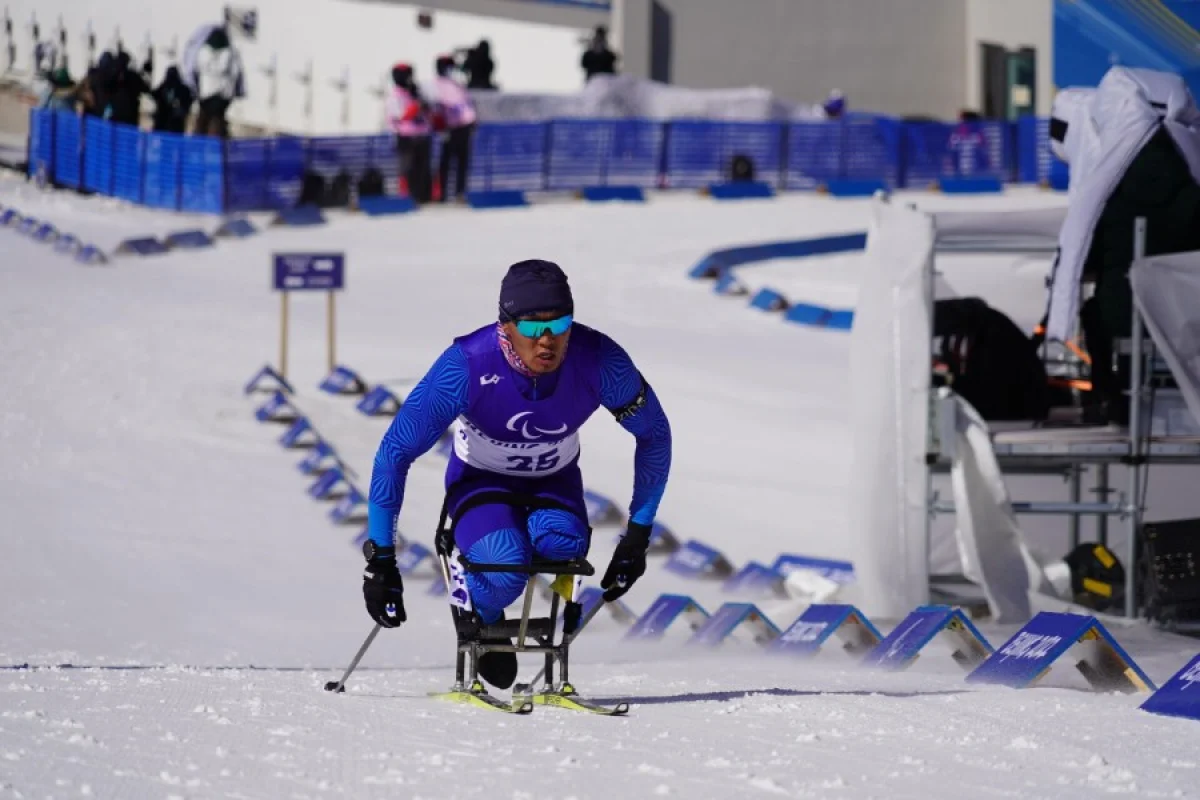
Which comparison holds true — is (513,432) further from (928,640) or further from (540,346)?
(928,640)

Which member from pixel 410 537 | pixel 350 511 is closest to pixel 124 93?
pixel 350 511

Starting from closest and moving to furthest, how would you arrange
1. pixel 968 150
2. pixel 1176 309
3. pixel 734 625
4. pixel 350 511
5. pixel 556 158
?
1. pixel 1176 309
2. pixel 734 625
3. pixel 350 511
4. pixel 556 158
5. pixel 968 150

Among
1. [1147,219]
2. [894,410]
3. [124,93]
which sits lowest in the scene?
[894,410]

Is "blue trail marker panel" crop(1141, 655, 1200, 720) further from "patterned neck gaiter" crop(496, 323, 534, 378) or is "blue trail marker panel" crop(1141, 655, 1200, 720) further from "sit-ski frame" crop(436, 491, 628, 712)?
"patterned neck gaiter" crop(496, 323, 534, 378)

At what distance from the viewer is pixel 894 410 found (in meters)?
10.9

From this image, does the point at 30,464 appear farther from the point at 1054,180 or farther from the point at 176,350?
the point at 1054,180

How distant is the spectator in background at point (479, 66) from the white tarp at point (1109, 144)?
21355mm

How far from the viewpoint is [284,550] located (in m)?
13.6

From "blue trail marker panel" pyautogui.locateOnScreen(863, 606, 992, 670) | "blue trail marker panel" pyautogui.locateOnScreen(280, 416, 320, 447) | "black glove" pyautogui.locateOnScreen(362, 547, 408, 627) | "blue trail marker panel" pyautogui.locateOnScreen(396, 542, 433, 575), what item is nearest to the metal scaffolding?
"blue trail marker panel" pyautogui.locateOnScreen(863, 606, 992, 670)

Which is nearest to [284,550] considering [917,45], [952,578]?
[952,578]

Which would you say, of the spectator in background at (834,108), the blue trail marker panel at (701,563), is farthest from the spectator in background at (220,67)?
the blue trail marker panel at (701,563)

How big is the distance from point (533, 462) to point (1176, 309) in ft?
13.9

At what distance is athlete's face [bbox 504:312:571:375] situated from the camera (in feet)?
22.2

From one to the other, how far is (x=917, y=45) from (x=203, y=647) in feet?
98.7
